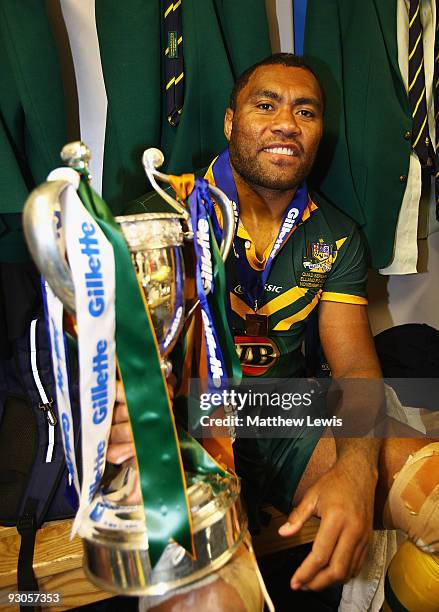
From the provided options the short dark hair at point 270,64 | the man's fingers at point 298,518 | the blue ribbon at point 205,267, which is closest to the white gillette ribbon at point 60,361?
the blue ribbon at point 205,267

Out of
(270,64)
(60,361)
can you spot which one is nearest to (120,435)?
(60,361)

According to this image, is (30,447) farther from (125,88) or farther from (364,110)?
(364,110)

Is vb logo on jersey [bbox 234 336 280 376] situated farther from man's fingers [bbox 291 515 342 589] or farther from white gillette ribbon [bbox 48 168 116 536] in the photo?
white gillette ribbon [bbox 48 168 116 536]

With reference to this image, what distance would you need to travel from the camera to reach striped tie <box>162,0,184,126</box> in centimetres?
105

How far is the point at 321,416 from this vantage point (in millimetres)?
1000

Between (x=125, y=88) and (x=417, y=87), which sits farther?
(x=417, y=87)

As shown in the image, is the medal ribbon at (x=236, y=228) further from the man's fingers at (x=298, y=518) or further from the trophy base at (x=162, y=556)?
the trophy base at (x=162, y=556)

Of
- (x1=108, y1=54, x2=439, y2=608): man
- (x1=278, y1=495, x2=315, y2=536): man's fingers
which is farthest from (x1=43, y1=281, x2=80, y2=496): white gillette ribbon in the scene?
(x1=108, y1=54, x2=439, y2=608): man

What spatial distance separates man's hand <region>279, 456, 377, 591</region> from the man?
18 cm

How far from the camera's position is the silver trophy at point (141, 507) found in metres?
0.47

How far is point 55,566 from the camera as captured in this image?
750 millimetres

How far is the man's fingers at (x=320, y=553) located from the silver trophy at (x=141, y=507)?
0.12 m

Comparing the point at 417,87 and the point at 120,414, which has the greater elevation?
the point at 417,87

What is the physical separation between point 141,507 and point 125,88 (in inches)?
33.8
